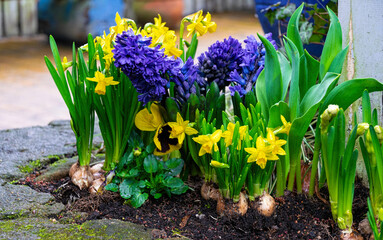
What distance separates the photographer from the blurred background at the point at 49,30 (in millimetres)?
4074

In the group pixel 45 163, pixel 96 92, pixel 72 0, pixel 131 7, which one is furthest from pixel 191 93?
pixel 131 7

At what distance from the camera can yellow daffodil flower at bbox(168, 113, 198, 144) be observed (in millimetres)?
1729

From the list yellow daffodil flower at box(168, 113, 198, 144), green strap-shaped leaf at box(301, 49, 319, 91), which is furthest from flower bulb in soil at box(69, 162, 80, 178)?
green strap-shaped leaf at box(301, 49, 319, 91)

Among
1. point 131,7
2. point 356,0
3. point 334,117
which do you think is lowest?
point 131,7

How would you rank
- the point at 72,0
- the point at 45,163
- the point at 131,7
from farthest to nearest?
1. the point at 131,7
2. the point at 72,0
3. the point at 45,163

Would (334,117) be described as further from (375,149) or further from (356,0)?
(356,0)

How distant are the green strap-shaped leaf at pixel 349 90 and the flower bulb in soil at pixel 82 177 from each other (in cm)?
86

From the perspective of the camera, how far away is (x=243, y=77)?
1.87 meters

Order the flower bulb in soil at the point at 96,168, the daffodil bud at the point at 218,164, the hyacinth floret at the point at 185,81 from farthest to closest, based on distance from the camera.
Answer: the flower bulb in soil at the point at 96,168 < the hyacinth floret at the point at 185,81 < the daffodil bud at the point at 218,164

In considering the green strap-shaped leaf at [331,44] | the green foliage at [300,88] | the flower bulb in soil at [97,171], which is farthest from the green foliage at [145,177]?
the green strap-shaped leaf at [331,44]

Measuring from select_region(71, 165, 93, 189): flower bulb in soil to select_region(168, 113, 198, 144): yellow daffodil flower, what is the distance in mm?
400

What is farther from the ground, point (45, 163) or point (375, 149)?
point (375, 149)

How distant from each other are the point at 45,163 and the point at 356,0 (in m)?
1.35

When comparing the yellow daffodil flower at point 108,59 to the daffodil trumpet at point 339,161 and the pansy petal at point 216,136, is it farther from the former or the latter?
the daffodil trumpet at point 339,161
